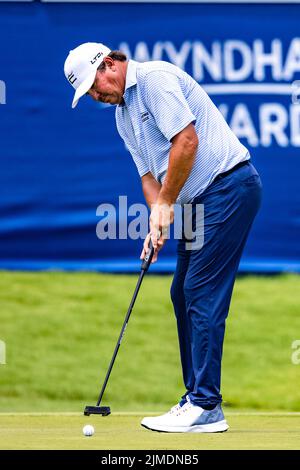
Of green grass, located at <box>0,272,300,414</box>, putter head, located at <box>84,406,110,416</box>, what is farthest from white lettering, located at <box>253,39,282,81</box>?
putter head, located at <box>84,406,110,416</box>

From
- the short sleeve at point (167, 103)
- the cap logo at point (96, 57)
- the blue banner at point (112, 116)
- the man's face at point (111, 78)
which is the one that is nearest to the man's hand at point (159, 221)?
the short sleeve at point (167, 103)

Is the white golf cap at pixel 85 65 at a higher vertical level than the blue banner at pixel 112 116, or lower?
lower

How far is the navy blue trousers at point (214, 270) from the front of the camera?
5.77 m

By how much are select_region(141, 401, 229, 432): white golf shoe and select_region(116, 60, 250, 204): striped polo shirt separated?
3.11ft

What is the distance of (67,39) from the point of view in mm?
9250

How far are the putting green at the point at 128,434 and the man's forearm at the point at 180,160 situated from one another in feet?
3.55

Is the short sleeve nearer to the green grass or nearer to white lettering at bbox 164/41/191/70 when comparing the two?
the green grass

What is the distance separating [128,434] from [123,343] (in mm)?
3768

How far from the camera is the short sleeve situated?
5668 mm

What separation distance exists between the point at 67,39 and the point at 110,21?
33cm

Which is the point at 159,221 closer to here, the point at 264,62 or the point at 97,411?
the point at 97,411

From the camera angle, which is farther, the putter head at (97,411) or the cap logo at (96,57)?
the putter head at (97,411)

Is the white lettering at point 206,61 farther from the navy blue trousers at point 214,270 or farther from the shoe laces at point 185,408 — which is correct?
the shoe laces at point 185,408
